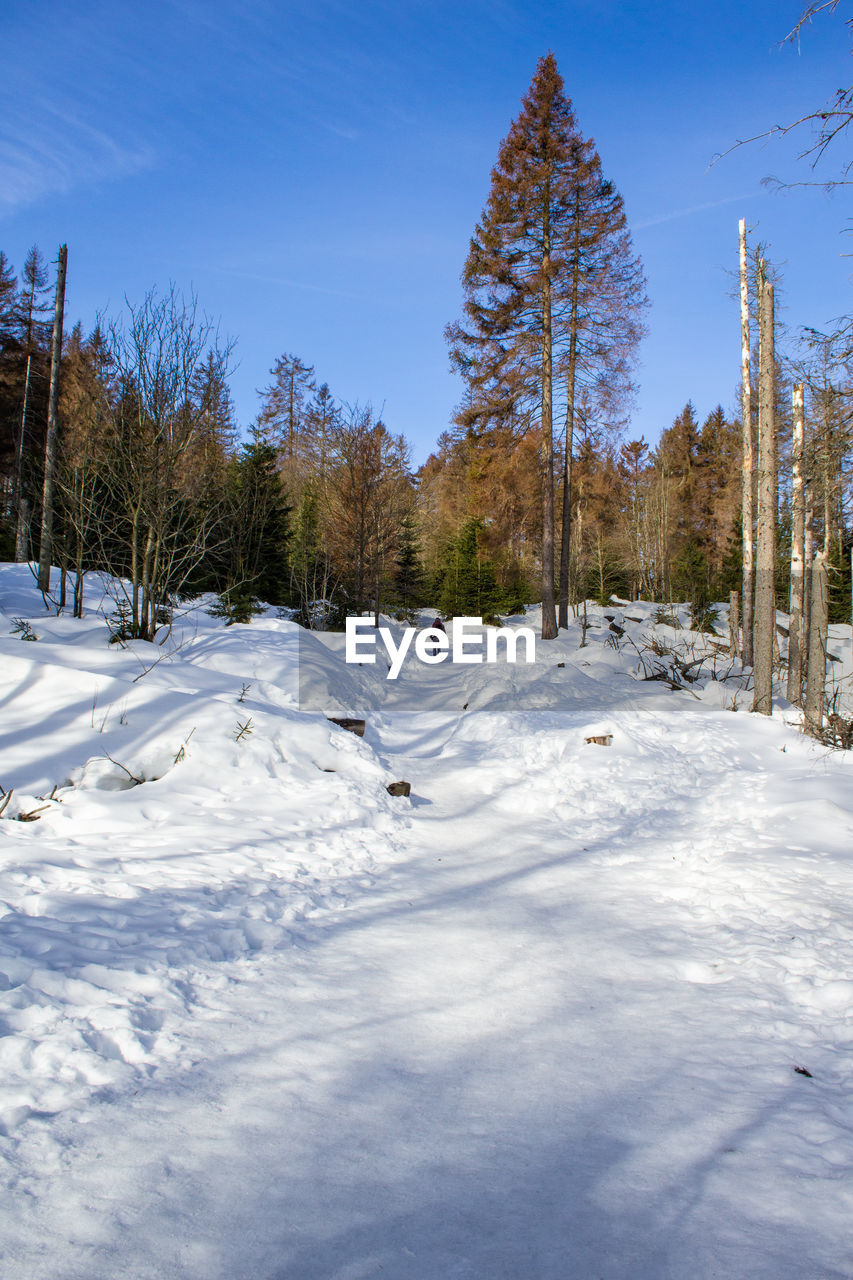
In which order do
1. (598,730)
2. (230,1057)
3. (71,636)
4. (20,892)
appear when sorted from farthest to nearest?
(71,636) → (598,730) → (20,892) → (230,1057)

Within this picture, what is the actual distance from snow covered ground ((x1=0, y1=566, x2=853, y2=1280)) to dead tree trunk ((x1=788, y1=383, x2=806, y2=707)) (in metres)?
5.89

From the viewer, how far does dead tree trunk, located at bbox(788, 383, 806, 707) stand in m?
11.8

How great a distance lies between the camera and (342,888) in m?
4.60

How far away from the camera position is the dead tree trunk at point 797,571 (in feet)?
38.6

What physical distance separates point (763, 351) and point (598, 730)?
7740 mm

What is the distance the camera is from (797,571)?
12352 mm

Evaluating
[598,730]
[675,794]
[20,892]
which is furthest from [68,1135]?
[598,730]

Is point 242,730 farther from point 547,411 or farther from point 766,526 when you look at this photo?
point 547,411

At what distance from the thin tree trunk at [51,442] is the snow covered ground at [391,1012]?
647 centimetres

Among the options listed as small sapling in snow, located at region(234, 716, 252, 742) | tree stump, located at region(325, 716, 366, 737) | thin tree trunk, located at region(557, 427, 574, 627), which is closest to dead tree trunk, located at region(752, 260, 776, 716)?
tree stump, located at region(325, 716, 366, 737)

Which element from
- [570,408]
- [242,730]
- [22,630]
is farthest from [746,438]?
[22,630]

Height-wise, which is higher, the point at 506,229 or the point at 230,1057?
the point at 506,229

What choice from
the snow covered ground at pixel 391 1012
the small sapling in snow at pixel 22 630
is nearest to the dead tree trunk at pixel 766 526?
the snow covered ground at pixel 391 1012

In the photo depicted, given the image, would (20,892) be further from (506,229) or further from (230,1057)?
(506,229)
